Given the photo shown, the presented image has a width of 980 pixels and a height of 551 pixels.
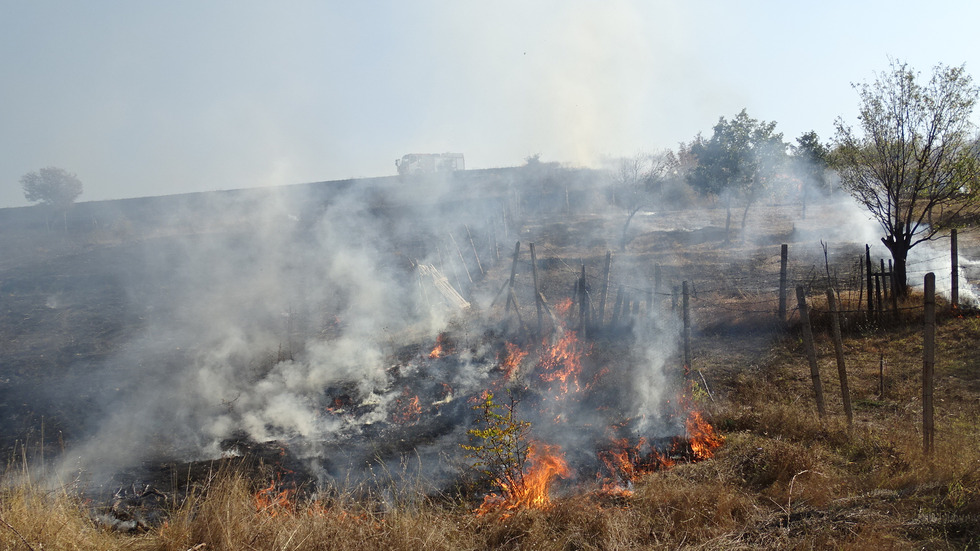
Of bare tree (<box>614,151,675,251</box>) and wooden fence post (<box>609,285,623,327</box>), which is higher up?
bare tree (<box>614,151,675,251</box>)

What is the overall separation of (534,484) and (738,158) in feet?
92.5

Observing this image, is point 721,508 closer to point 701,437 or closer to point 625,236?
point 701,437

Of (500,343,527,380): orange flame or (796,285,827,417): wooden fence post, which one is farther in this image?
(500,343,527,380): orange flame

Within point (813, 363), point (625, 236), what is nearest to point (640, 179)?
point (625, 236)

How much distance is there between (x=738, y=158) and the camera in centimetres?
2903

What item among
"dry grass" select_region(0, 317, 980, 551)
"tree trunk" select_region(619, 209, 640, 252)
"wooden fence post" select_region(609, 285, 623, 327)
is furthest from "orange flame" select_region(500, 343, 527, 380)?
"tree trunk" select_region(619, 209, 640, 252)

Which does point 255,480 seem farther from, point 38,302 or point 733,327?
point 38,302

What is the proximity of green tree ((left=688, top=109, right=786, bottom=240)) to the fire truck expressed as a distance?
18.6m

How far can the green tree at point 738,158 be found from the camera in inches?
1137

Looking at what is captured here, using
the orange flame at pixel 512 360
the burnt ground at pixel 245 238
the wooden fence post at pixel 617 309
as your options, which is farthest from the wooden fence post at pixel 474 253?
the orange flame at pixel 512 360

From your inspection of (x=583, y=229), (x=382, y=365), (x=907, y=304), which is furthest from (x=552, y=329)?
(x=583, y=229)

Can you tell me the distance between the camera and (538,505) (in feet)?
18.7

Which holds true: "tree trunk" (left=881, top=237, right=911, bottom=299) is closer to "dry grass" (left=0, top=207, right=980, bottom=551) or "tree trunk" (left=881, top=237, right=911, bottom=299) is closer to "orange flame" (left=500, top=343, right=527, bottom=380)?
"dry grass" (left=0, top=207, right=980, bottom=551)

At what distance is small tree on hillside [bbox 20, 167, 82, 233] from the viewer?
28859 mm
